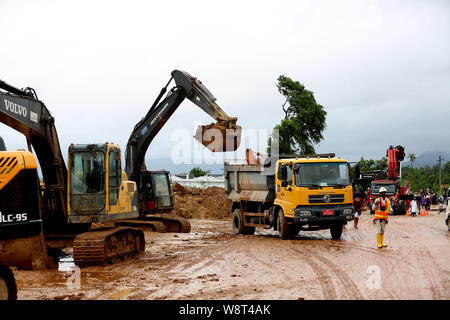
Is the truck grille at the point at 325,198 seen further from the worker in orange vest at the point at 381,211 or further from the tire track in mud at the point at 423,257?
the tire track in mud at the point at 423,257

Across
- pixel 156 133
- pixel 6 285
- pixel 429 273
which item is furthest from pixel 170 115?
pixel 6 285

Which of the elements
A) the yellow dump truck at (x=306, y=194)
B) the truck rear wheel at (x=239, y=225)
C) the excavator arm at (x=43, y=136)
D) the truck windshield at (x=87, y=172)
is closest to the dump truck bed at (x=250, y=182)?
the yellow dump truck at (x=306, y=194)

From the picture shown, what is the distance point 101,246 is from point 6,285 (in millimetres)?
5634

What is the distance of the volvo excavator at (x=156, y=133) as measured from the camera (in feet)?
55.6

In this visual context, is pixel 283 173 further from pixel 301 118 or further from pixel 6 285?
pixel 301 118

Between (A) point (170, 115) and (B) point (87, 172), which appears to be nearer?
(B) point (87, 172)

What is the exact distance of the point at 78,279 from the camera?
11.7 m

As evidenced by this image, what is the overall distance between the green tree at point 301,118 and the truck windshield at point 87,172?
93.5ft

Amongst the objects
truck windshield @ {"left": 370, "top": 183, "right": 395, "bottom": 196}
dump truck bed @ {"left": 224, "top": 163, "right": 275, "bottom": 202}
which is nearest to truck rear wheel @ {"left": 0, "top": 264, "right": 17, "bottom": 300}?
dump truck bed @ {"left": 224, "top": 163, "right": 275, "bottom": 202}

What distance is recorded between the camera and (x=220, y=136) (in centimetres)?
1684

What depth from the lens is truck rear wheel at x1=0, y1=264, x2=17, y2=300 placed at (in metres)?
7.26

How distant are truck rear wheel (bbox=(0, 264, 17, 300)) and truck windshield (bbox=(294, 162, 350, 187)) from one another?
37.4ft
